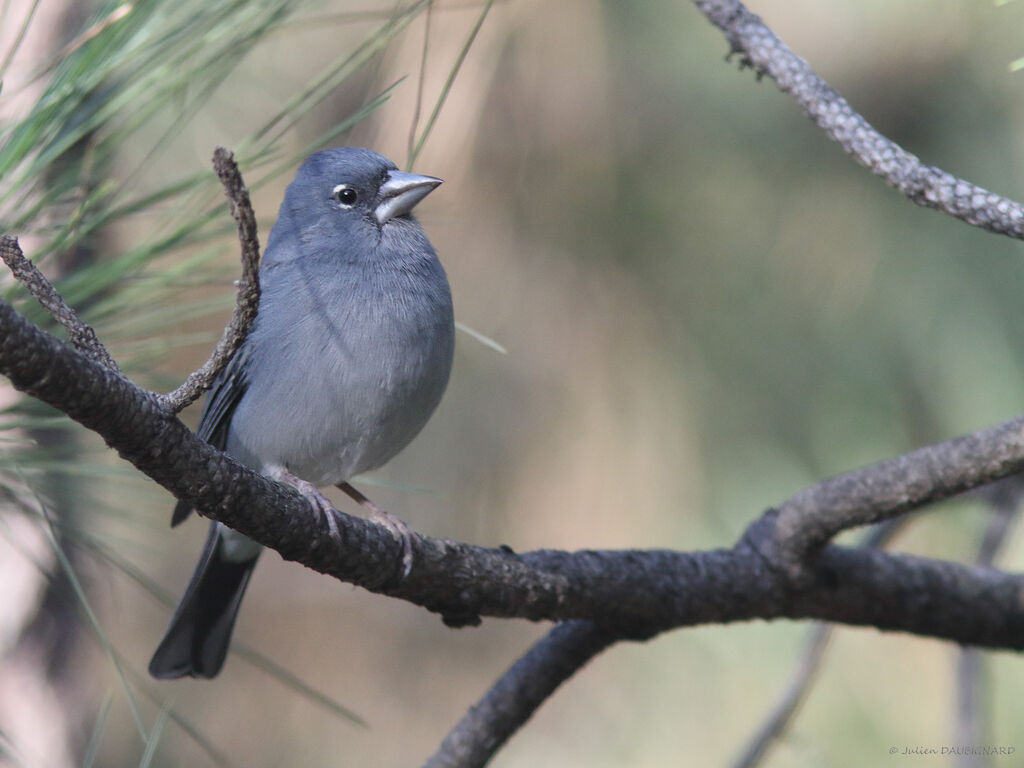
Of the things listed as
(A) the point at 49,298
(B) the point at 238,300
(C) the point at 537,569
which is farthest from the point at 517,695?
(A) the point at 49,298

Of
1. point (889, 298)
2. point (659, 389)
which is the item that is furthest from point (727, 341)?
point (889, 298)

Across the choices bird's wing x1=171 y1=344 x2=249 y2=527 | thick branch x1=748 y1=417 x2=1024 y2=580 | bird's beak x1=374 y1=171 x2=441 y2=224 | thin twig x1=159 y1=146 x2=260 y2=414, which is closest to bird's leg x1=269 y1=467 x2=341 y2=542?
bird's wing x1=171 y1=344 x2=249 y2=527

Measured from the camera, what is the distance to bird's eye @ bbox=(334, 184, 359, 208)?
130 inches

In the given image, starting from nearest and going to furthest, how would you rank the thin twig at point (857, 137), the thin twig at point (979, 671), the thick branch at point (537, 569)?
1. the thick branch at point (537, 569)
2. the thin twig at point (857, 137)
3. the thin twig at point (979, 671)

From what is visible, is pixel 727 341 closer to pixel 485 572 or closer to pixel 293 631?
pixel 485 572

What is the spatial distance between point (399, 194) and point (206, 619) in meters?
1.49

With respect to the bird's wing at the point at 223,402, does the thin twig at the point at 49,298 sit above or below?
above

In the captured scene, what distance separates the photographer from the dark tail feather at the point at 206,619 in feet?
10.7

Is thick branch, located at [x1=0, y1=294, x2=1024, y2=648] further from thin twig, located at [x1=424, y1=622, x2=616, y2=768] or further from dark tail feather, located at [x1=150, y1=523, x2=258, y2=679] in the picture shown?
dark tail feather, located at [x1=150, y1=523, x2=258, y2=679]

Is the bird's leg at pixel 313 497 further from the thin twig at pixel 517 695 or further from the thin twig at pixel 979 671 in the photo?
the thin twig at pixel 979 671

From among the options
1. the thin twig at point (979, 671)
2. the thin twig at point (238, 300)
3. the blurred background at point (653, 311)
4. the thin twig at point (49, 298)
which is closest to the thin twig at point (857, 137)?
the thin twig at point (979, 671)

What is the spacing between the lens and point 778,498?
3.63m

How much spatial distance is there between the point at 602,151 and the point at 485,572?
197 cm

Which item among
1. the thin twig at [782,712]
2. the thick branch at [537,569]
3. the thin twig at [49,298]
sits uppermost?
the thin twig at [49,298]
